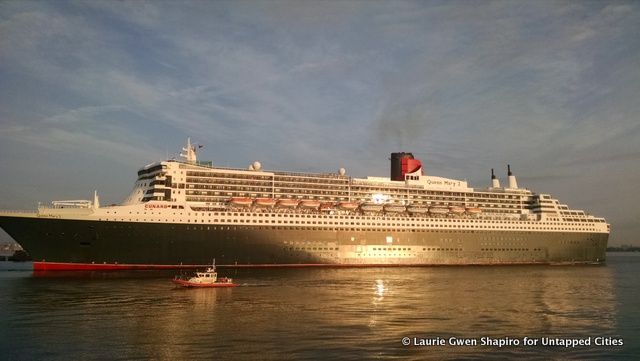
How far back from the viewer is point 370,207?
58656 millimetres

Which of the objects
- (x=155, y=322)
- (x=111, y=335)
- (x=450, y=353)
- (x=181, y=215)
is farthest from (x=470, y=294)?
(x=181, y=215)

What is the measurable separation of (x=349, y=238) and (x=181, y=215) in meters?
19.3

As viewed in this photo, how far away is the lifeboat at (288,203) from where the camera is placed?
54003 mm

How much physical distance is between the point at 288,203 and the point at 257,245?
21.3ft

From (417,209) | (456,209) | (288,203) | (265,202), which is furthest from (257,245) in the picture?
(456,209)

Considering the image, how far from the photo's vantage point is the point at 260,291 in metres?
33.5

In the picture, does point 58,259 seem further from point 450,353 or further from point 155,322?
point 450,353

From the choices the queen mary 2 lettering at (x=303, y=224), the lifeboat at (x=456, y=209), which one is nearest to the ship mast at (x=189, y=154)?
the queen mary 2 lettering at (x=303, y=224)

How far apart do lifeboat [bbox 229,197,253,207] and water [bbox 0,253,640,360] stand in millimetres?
13121

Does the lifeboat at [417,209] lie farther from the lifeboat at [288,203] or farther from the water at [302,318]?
the water at [302,318]

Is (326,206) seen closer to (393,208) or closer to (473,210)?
(393,208)

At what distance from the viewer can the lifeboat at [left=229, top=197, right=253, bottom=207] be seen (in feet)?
169

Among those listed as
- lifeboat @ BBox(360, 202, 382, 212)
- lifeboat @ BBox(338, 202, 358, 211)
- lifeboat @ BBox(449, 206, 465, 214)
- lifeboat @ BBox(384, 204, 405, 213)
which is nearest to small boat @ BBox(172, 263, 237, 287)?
lifeboat @ BBox(338, 202, 358, 211)

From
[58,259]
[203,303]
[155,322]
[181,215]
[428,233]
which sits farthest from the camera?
[428,233]
